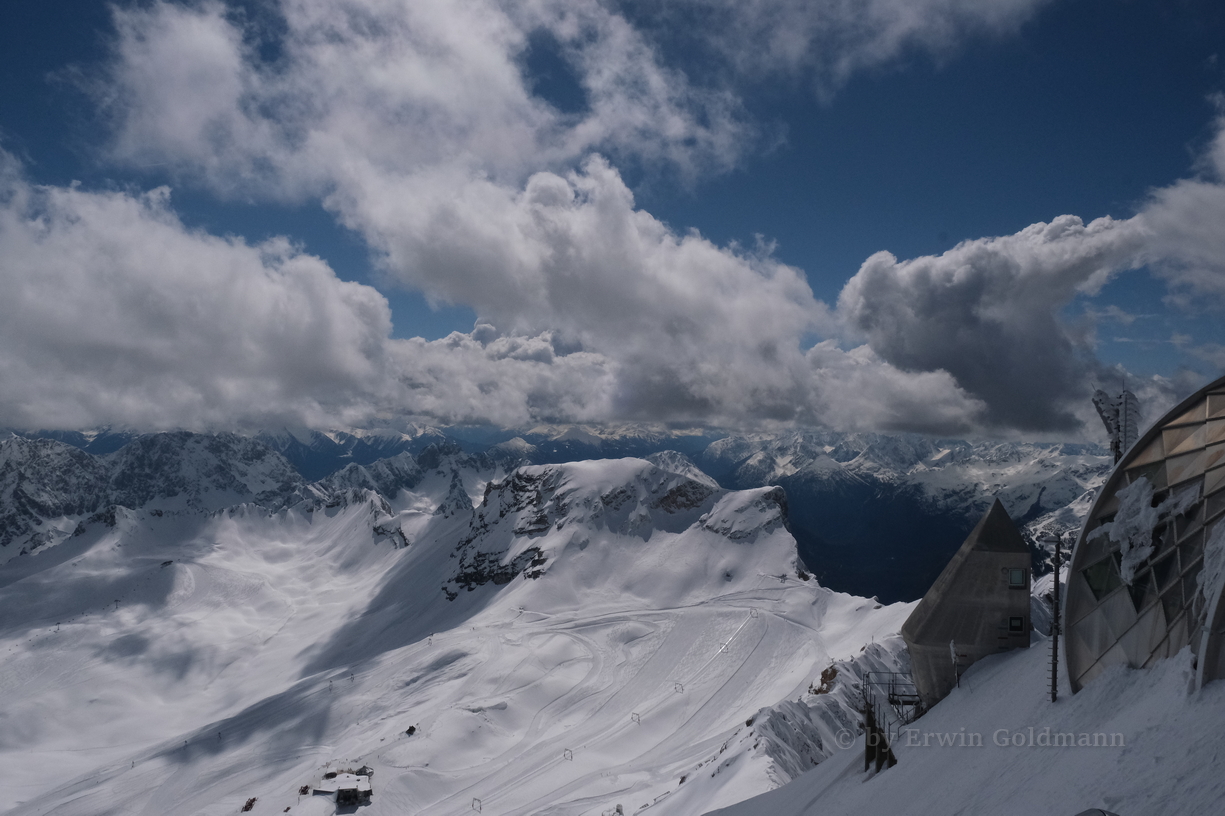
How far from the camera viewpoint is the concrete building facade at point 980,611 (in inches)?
890

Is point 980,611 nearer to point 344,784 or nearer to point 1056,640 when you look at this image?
point 1056,640

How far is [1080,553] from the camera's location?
59.4 feet

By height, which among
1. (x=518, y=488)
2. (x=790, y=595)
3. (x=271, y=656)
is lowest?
(x=790, y=595)

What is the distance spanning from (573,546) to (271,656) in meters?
91.1

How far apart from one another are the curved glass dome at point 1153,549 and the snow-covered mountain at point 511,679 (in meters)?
23.3

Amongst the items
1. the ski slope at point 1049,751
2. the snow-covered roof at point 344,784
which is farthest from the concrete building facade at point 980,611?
the snow-covered roof at point 344,784

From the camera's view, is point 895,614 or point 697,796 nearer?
point 697,796

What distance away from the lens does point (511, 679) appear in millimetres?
106062

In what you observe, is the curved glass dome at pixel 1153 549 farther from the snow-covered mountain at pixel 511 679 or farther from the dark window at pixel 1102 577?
the snow-covered mountain at pixel 511 679

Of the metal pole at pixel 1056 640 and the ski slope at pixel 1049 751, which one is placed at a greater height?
the metal pole at pixel 1056 640

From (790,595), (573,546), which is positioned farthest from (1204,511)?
(573,546)

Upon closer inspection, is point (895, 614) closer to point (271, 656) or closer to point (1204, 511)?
point (1204, 511)

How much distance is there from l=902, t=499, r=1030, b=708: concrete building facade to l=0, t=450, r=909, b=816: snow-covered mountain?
16649 mm

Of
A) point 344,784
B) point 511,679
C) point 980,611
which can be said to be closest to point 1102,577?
point 980,611
